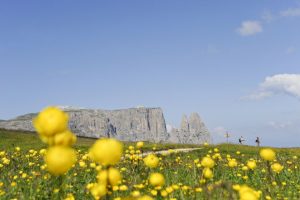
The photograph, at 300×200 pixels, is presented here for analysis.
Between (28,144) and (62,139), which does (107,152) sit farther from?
(28,144)

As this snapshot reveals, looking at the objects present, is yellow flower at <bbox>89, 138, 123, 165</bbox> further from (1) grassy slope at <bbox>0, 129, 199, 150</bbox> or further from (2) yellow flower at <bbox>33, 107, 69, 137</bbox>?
(1) grassy slope at <bbox>0, 129, 199, 150</bbox>

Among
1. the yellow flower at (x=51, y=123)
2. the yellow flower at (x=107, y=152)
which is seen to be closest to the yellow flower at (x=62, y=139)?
the yellow flower at (x=51, y=123)

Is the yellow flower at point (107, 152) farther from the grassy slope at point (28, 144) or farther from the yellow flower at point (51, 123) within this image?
the grassy slope at point (28, 144)

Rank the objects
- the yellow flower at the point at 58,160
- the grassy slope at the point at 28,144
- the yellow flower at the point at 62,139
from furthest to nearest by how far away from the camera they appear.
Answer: the grassy slope at the point at 28,144
the yellow flower at the point at 62,139
the yellow flower at the point at 58,160

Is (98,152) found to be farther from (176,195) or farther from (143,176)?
(143,176)

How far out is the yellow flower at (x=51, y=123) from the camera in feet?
9.89

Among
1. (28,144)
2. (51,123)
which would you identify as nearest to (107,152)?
(51,123)

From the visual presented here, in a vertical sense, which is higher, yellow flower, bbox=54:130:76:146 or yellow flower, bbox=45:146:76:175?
yellow flower, bbox=54:130:76:146

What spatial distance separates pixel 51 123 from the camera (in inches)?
119

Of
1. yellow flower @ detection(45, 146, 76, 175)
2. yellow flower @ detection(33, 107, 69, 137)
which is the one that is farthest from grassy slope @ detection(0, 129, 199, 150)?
yellow flower @ detection(45, 146, 76, 175)

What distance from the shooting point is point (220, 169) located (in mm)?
14367

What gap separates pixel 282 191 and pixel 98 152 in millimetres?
8503

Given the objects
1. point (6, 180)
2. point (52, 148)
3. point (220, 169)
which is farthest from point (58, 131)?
point (220, 169)

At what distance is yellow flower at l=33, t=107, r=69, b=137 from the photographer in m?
3.02
